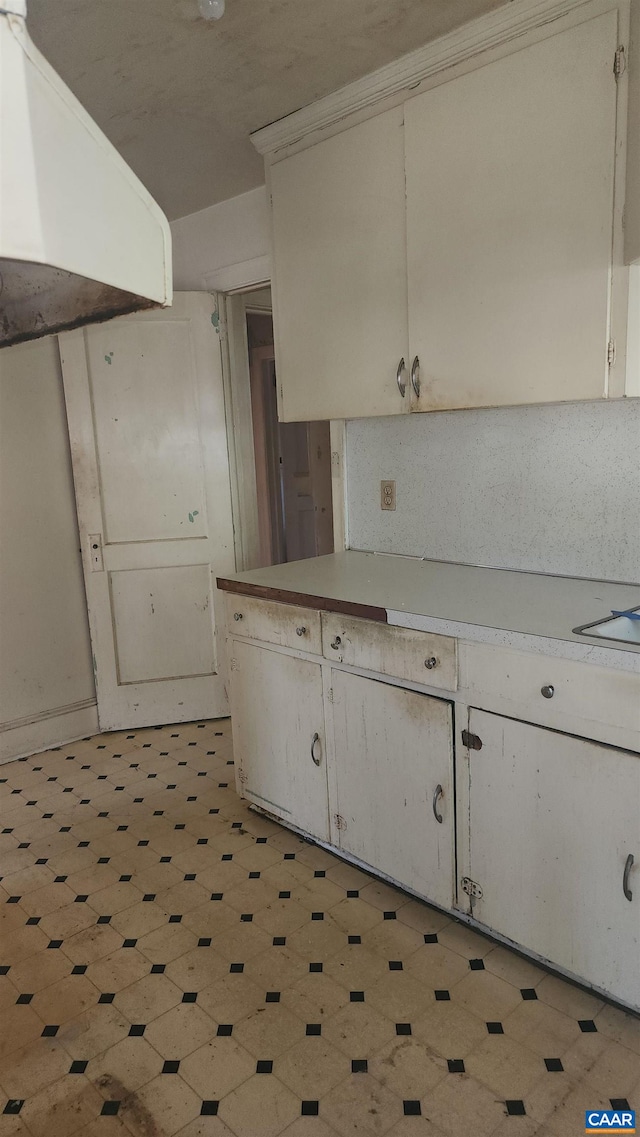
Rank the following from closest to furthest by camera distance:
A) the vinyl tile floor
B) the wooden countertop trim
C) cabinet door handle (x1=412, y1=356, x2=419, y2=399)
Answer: the vinyl tile floor
the wooden countertop trim
cabinet door handle (x1=412, y1=356, x2=419, y2=399)

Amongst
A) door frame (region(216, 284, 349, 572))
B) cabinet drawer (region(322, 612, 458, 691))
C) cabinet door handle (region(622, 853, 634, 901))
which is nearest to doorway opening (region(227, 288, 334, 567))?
door frame (region(216, 284, 349, 572))

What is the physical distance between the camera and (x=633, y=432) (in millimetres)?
2064

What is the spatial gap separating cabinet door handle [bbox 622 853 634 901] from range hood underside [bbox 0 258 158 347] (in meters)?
1.51

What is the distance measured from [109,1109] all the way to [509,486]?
197 cm

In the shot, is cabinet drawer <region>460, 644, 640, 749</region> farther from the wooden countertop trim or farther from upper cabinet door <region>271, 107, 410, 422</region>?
upper cabinet door <region>271, 107, 410, 422</region>

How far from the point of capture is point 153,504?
140 inches

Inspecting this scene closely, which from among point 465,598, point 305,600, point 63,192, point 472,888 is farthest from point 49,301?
point 472,888

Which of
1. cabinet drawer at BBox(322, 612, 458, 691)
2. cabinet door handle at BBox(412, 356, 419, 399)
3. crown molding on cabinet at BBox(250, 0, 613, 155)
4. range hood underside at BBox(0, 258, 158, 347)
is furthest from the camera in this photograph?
cabinet door handle at BBox(412, 356, 419, 399)

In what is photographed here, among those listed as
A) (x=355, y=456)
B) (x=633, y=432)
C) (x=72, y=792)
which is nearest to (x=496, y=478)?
(x=633, y=432)

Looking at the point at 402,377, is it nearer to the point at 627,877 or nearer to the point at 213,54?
the point at 213,54

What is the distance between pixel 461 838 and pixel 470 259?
161 centimetres

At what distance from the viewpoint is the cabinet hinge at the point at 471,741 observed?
1.89 meters

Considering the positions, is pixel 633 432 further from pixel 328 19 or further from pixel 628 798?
pixel 328 19

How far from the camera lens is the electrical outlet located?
2773mm
